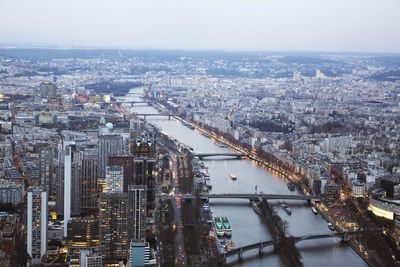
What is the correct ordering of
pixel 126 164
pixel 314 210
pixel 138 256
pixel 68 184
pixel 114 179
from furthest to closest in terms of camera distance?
1. pixel 314 210
2. pixel 126 164
3. pixel 68 184
4. pixel 114 179
5. pixel 138 256

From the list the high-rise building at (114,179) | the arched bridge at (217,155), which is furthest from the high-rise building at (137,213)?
the arched bridge at (217,155)

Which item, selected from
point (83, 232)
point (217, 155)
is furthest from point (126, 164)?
point (217, 155)

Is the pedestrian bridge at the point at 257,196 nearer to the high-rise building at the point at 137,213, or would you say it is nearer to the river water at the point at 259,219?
the river water at the point at 259,219

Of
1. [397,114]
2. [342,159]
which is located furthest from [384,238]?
[397,114]

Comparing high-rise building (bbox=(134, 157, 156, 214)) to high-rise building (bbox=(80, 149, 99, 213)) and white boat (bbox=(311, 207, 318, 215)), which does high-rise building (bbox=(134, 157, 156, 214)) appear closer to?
high-rise building (bbox=(80, 149, 99, 213))

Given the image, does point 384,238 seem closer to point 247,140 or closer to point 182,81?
point 247,140

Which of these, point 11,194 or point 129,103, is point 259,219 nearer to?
point 11,194
